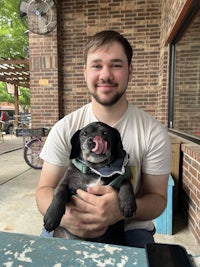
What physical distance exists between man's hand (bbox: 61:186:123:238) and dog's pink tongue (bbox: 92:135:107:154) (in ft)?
0.55

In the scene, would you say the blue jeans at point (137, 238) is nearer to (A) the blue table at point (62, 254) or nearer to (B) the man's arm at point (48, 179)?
(B) the man's arm at point (48, 179)

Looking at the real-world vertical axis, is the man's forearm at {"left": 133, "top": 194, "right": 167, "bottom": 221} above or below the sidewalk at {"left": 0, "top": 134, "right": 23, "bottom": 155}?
above

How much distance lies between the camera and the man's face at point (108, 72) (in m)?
1.30

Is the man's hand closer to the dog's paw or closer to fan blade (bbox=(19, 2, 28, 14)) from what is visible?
the dog's paw

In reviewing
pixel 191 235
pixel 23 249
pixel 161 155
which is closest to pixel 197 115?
pixel 191 235

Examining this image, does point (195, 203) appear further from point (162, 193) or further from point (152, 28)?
point (152, 28)

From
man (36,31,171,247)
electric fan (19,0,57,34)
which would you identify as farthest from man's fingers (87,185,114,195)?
electric fan (19,0,57,34)

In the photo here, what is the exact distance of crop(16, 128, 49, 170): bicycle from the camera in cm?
554

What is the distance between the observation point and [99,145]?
1.12 meters

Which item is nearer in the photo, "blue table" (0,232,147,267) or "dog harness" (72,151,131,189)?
"blue table" (0,232,147,267)

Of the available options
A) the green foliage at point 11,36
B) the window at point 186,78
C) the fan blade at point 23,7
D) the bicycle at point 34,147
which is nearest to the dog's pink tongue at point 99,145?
the window at point 186,78

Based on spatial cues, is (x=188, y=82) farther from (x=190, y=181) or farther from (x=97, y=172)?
(x=97, y=172)

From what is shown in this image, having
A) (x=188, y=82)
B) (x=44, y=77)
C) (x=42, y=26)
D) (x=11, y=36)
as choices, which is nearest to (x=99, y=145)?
(x=188, y=82)

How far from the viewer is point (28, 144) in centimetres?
595
